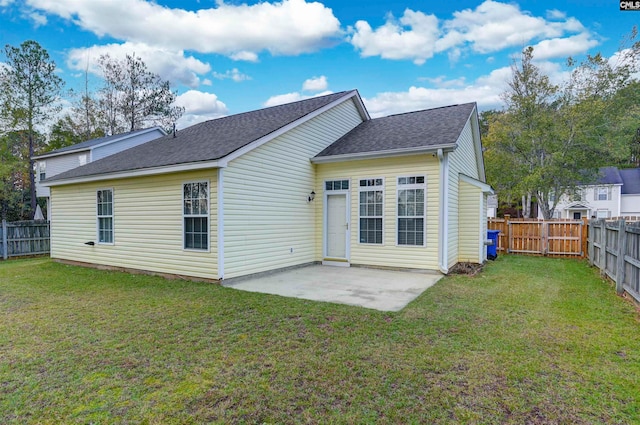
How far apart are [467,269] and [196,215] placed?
265 inches

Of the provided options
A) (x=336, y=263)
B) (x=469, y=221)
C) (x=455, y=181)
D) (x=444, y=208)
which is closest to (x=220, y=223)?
(x=336, y=263)

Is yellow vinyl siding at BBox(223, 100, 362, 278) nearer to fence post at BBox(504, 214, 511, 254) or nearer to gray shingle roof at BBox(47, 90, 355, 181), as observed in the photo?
gray shingle roof at BBox(47, 90, 355, 181)

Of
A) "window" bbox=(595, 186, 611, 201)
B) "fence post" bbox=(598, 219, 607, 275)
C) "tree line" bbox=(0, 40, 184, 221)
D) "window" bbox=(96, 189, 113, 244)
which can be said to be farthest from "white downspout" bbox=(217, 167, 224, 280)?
"window" bbox=(595, 186, 611, 201)

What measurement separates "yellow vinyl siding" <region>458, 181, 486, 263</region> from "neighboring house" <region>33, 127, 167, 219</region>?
63.3 feet

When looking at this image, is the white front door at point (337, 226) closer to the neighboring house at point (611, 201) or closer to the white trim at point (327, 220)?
the white trim at point (327, 220)

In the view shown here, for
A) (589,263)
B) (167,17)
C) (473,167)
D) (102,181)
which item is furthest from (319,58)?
(589,263)

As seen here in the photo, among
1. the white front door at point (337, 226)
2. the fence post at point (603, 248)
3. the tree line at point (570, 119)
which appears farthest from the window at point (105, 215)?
the tree line at point (570, 119)

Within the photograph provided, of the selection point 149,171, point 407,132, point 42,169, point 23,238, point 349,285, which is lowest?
point 349,285

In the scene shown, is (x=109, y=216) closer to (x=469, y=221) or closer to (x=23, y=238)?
(x=23, y=238)

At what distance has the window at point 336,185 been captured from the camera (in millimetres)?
9305

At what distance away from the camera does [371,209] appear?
8898 mm

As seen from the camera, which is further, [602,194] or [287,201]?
[602,194]

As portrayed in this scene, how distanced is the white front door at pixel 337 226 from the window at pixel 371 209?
53 centimetres

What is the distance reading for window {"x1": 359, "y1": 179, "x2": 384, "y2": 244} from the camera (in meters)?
8.78
